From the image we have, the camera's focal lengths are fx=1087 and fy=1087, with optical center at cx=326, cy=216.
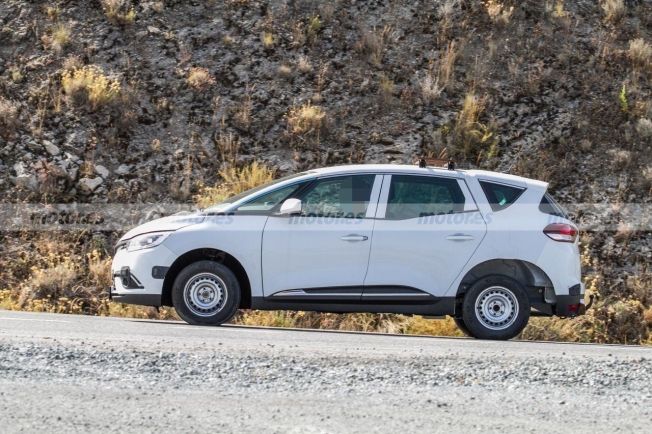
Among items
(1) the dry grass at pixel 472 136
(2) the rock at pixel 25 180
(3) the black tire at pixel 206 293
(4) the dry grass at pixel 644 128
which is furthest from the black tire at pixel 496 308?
(4) the dry grass at pixel 644 128

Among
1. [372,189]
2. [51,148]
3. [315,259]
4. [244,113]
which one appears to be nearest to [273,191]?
[315,259]

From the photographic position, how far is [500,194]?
439 inches

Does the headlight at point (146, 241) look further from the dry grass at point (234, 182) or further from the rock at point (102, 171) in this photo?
the rock at point (102, 171)

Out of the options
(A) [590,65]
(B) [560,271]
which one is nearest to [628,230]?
(A) [590,65]

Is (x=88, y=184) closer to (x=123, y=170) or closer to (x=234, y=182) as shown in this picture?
(x=123, y=170)

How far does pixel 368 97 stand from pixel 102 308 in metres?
8.60

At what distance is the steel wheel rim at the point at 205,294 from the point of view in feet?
36.0

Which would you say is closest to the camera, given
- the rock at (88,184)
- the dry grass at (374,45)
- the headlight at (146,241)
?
the headlight at (146,241)

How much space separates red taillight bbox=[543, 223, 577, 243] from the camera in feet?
35.8

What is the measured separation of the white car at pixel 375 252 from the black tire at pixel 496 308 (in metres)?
0.01

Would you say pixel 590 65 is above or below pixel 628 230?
above

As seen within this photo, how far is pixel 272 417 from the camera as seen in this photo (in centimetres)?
607

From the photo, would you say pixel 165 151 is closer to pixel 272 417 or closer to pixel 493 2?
pixel 493 2

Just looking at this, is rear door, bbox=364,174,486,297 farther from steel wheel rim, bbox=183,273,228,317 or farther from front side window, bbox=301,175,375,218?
steel wheel rim, bbox=183,273,228,317
